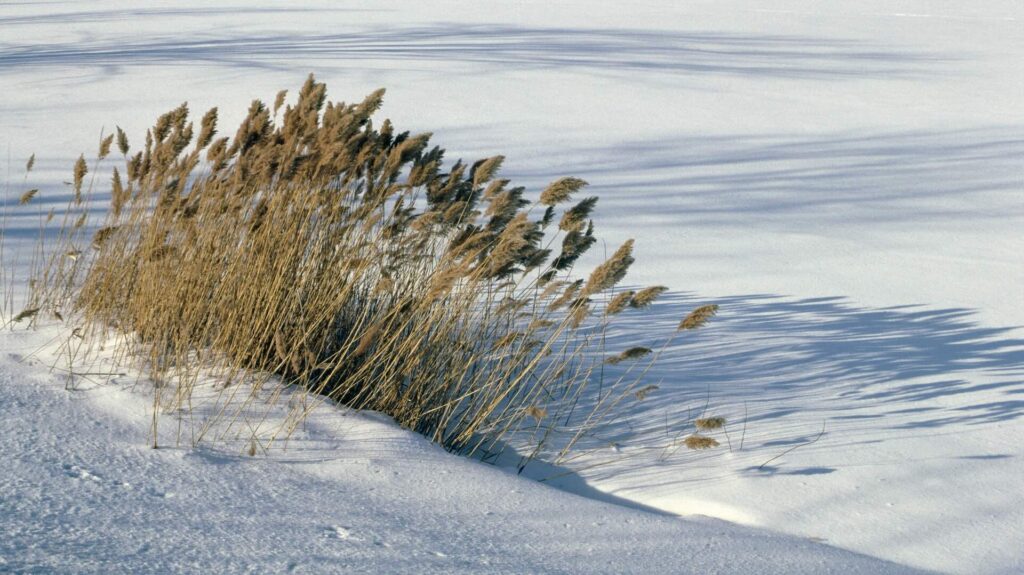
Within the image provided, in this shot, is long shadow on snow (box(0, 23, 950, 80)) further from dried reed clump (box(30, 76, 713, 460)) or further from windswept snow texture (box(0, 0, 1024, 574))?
dried reed clump (box(30, 76, 713, 460))

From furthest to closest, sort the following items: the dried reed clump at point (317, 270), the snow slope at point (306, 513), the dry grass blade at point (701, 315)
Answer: the dried reed clump at point (317, 270) → the dry grass blade at point (701, 315) → the snow slope at point (306, 513)

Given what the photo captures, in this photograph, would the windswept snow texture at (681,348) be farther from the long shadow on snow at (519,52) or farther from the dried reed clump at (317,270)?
the dried reed clump at (317,270)

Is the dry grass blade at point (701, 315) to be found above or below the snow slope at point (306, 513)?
above

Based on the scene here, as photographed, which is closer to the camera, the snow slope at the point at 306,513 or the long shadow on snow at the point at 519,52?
the snow slope at the point at 306,513

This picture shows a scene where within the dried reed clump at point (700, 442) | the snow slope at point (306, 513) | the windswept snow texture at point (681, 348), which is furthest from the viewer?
the dried reed clump at point (700, 442)

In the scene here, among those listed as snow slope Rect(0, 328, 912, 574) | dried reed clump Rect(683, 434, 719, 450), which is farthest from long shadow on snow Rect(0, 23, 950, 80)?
dried reed clump Rect(683, 434, 719, 450)

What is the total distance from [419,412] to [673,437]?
30.9 inches

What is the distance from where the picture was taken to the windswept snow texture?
91.1 inches

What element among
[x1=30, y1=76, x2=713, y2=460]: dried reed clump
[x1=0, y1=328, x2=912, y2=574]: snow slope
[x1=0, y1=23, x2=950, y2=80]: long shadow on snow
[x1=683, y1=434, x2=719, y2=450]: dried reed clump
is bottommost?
[x1=0, y1=328, x2=912, y2=574]: snow slope

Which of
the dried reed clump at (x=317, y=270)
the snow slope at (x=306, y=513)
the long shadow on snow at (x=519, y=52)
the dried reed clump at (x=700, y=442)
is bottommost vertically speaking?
the snow slope at (x=306, y=513)

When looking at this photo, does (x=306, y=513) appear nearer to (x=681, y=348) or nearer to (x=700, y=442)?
(x=700, y=442)

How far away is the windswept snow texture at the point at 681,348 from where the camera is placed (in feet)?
7.59

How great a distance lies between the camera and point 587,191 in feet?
23.2

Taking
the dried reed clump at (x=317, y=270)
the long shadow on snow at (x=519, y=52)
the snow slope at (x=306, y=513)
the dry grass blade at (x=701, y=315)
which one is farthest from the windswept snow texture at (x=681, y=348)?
the dry grass blade at (x=701, y=315)
